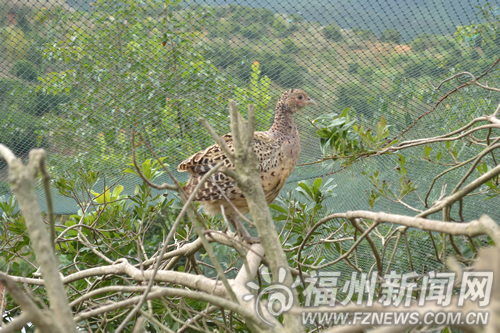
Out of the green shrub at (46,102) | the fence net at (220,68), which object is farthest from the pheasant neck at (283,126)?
the green shrub at (46,102)

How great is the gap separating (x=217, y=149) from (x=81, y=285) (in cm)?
109

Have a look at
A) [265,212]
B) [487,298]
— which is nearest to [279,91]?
[265,212]

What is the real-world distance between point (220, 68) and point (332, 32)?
0.80m

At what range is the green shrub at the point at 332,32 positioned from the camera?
9.40 feet

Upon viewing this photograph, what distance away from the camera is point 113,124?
3.24 metres

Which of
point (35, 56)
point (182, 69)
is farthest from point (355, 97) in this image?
point (35, 56)

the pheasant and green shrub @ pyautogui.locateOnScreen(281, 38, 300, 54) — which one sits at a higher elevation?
green shrub @ pyautogui.locateOnScreen(281, 38, 300, 54)

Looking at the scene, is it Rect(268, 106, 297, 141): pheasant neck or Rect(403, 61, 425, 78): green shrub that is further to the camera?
Rect(403, 61, 425, 78): green shrub

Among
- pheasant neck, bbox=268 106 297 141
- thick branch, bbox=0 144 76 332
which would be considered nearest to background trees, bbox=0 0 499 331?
pheasant neck, bbox=268 106 297 141

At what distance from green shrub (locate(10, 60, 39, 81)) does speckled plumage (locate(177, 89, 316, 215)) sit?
1.43 meters

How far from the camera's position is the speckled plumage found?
2061 millimetres

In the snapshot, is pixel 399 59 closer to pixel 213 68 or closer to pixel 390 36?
pixel 390 36

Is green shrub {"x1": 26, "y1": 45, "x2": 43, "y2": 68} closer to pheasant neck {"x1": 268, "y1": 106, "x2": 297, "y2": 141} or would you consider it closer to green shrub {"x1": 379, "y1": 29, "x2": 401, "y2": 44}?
pheasant neck {"x1": 268, "y1": 106, "x2": 297, "y2": 141}

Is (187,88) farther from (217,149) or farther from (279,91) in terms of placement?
(217,149)
